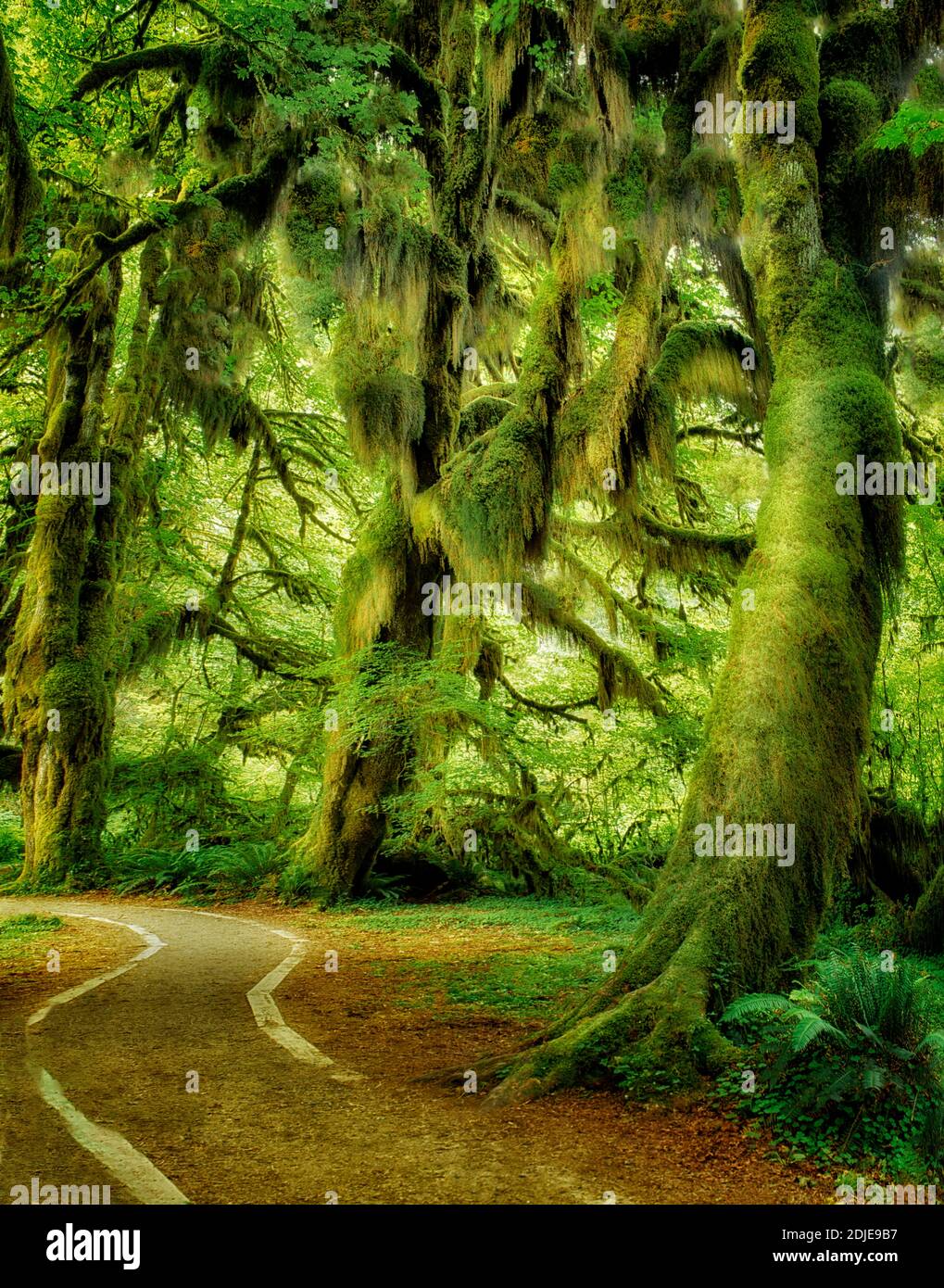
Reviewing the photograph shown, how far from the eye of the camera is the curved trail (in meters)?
3.70

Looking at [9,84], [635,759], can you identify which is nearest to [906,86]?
[9,84]

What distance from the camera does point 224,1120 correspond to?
4453mm

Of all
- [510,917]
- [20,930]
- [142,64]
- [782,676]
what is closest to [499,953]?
[510,917]

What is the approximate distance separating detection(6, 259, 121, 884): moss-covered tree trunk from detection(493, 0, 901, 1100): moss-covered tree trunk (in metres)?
13.0

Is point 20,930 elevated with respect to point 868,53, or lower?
lower

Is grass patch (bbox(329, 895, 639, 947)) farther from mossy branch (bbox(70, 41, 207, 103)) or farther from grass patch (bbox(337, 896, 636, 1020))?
mossy branch (bbox(70, 41, 207, 103))

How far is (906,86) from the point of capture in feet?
25.6

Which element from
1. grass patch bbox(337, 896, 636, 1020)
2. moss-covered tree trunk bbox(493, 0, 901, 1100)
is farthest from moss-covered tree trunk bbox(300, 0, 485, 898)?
moss-covered tree trunk bbox(493, 0, 901, 1100)

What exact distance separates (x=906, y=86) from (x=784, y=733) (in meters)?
6.25

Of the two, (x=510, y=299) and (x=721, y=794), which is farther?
(x=510, y=299)

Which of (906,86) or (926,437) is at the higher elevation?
(906,86)

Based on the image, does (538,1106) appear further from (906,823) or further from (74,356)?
(74,356)

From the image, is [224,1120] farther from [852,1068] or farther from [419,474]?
[419,474]

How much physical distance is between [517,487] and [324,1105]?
678cm
